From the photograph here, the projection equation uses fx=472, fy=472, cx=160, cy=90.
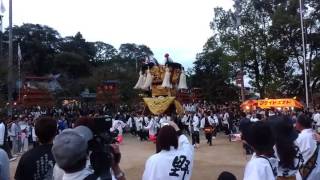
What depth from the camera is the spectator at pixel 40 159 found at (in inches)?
171

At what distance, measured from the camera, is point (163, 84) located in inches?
1032

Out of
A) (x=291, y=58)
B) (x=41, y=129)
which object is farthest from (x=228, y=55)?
(x=41, y=129)

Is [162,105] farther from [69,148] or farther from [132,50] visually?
[132,50]

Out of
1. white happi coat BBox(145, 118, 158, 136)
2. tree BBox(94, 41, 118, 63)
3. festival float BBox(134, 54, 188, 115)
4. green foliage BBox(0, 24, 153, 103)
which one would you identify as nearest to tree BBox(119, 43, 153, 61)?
tree BBox(94, 41, 118, 63)

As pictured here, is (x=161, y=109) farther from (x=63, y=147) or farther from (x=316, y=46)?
(x=63, y=147)

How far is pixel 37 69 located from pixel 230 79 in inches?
1029

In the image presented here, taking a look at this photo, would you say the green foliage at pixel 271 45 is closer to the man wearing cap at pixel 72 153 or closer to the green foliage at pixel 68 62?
the green foliage at pixel 68 62

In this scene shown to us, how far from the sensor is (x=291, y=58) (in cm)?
3997

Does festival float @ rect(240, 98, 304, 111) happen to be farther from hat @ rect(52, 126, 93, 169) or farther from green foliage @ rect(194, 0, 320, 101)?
hat @ rect(52, 126, 93, 169)

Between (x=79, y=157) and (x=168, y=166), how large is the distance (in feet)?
5.63

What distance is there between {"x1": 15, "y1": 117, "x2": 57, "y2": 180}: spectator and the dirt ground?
8191 millimetres

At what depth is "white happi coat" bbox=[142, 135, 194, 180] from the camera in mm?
4809

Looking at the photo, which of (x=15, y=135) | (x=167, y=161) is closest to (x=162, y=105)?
(x=15, y=135)

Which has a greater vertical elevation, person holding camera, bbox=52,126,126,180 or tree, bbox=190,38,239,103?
tree, bbox=190,38,239,103
